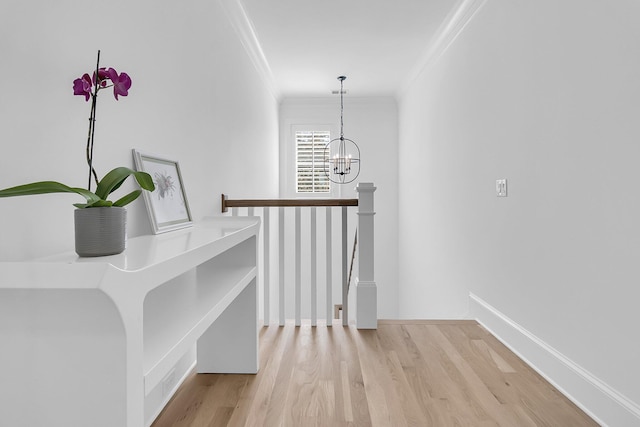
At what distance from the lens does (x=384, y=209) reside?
6.10 metres

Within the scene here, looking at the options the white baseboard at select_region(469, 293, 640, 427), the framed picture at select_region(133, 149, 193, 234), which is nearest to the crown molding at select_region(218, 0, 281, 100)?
the framed picture at select_region(133, 149, 193, 234)

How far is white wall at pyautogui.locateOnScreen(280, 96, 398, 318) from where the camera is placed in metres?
6.05

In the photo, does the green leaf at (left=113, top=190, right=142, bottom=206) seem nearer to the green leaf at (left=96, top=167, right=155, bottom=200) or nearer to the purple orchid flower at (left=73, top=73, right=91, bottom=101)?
the green leaf at (left=96, top=167, right=155, bottom=200)

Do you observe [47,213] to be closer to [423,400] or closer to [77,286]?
[77,286]

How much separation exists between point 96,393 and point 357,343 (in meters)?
1.86

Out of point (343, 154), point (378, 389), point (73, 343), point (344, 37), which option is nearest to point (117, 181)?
point (73, 343)

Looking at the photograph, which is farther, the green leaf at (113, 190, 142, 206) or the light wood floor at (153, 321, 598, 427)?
the light wood floor at (153, 321, 598, 427)

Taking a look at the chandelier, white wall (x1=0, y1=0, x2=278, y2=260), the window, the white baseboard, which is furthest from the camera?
the window

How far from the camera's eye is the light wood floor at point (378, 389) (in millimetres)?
1604

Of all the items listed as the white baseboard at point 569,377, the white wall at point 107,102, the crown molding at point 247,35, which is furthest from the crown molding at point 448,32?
the white baseboard at point 569,377

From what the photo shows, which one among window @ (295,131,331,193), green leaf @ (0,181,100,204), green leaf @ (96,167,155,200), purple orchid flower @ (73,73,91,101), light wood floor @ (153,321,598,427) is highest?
window @ (295,131,331,193)

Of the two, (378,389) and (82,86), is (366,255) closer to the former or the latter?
(378,389)

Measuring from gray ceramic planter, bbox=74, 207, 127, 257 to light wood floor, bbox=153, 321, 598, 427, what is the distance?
997 millimetres

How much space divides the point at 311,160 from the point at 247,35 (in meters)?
2.79
